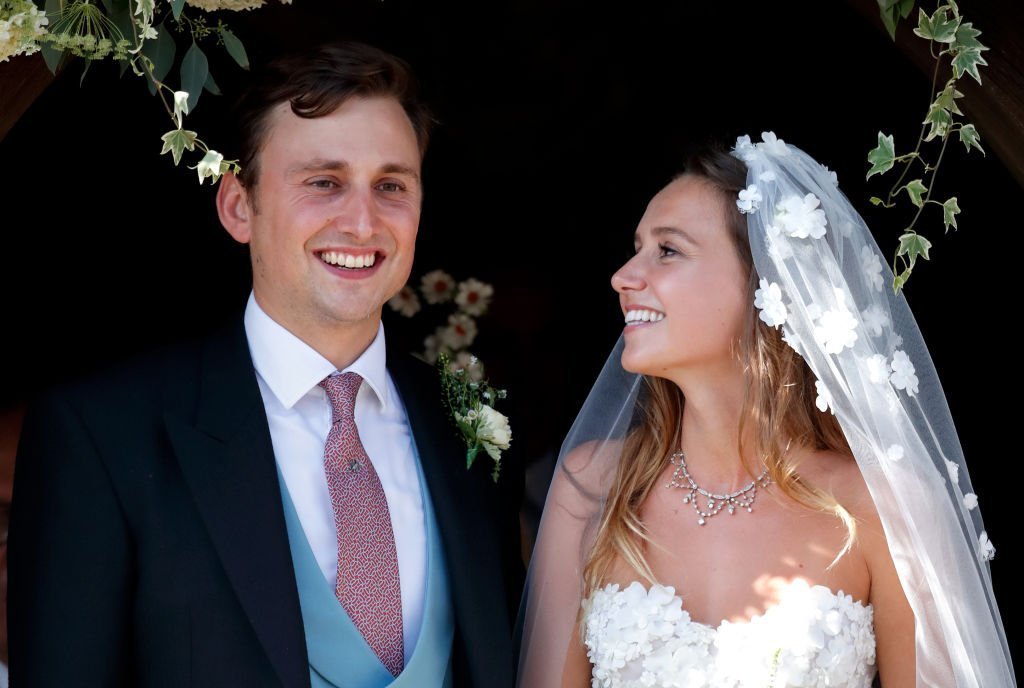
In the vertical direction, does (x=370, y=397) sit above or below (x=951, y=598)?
above

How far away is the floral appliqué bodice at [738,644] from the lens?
2.72 m

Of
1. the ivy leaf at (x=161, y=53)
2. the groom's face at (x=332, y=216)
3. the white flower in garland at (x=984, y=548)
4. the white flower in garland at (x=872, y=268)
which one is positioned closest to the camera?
the ivy leaf at (x=161, y=53)

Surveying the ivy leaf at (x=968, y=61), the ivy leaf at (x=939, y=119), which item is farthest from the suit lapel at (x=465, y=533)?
the ivy leaf at (x=968, y=61)

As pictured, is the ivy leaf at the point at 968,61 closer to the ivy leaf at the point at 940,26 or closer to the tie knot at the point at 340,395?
the ivy leaf at the point at 940,26

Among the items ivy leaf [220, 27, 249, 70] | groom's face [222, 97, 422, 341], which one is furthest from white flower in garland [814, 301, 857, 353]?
ivy leaf [220, 27, 249, 70]

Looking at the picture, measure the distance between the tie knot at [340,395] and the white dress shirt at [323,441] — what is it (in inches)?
0.7

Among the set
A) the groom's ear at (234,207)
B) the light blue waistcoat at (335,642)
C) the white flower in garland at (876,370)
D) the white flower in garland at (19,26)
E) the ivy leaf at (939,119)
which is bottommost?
the light blue waistcoat at (335,642)

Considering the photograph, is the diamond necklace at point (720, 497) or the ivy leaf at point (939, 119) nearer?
the ivy leaf at point (939, 119)

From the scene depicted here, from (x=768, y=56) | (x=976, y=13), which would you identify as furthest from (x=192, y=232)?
(x=976, y=13)

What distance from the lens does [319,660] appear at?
2385 mm

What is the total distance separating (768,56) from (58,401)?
3.36m

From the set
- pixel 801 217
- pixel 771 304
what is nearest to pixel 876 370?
pixel 771 304

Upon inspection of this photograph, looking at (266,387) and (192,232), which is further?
(192,232)

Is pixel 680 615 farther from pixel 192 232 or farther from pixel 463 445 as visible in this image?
pixel 192 232
